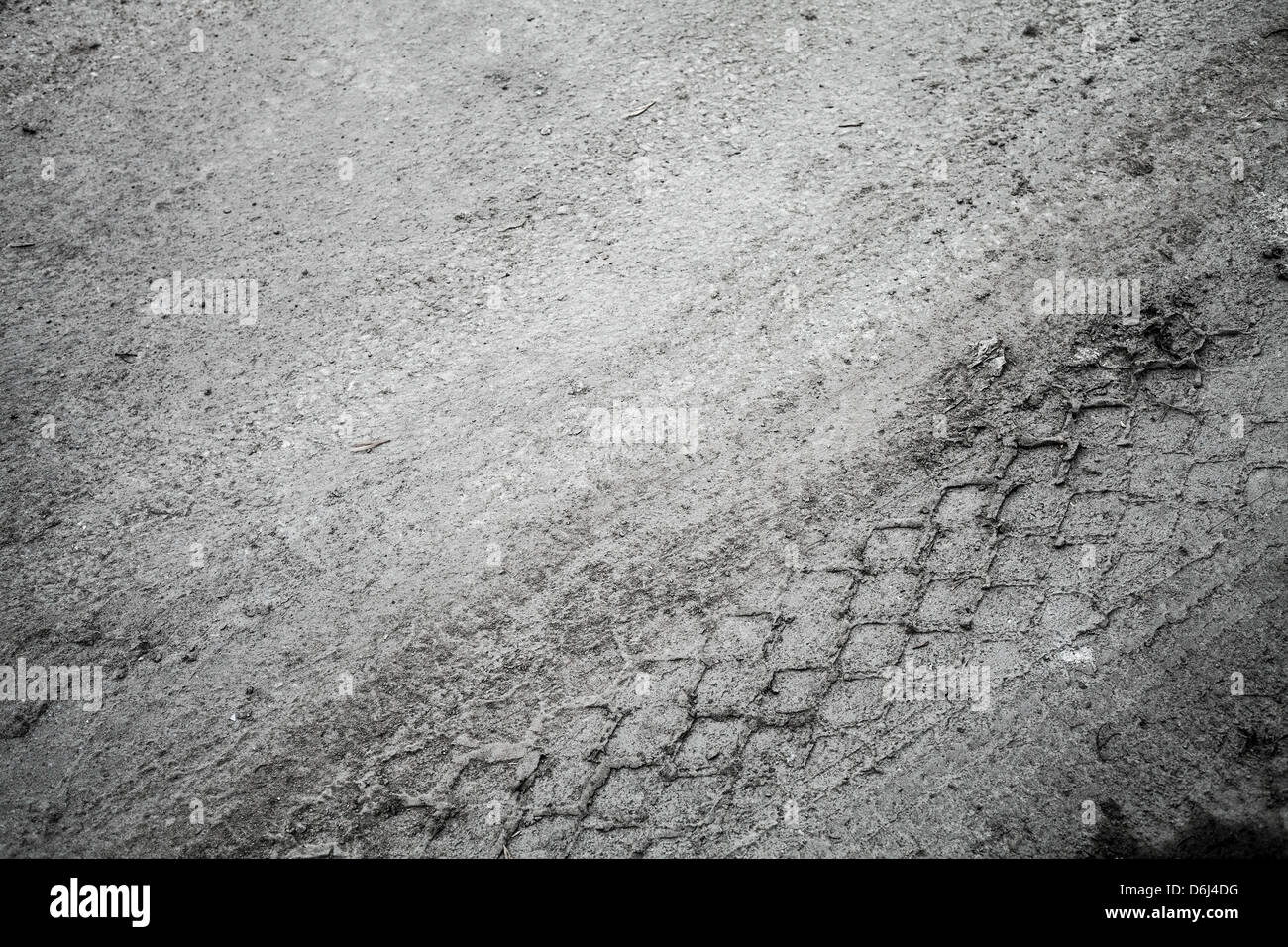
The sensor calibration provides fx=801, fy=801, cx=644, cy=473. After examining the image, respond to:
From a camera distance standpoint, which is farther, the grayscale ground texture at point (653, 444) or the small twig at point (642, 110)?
the small twig at point (642, 110)

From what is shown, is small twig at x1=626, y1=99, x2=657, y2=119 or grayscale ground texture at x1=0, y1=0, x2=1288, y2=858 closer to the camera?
grayscale ground texture at x1=0, y1=0, x2=1288, y2=858

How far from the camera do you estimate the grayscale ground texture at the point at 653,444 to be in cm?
323

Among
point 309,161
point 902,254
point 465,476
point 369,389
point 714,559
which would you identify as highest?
point 309,161

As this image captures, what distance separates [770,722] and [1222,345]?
2.83m

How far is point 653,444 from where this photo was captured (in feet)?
12.9

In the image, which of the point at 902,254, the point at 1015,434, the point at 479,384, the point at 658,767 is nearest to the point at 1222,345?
the point at 1015,434

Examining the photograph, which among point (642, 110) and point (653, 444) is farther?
point (642, 110)

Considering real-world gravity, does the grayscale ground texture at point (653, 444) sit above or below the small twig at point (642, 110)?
below

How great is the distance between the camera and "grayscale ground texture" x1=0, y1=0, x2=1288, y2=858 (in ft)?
10.6

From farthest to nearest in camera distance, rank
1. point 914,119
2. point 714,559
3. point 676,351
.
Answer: point 914,119 < point 676,351 < point 714,559

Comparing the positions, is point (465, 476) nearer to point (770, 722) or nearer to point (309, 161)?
point (770, 722)

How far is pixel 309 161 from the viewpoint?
4.96 metres

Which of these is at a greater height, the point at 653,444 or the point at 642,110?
the point at 642,110

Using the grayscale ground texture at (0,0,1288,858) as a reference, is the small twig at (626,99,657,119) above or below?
above
